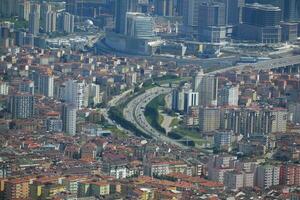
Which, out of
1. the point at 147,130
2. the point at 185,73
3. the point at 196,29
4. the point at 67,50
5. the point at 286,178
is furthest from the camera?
the point at 196,29

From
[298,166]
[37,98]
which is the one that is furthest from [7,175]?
[37,98]

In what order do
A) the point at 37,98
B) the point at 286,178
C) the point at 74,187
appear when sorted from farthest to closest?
1. the point at 37,98
2. the point at 286,178
3. the point at 74,187

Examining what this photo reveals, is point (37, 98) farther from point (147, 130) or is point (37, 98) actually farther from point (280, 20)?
point (280, 20)

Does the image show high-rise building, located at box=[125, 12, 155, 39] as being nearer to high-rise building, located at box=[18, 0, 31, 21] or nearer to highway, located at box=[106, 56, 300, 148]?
high-rise building, located at box=[18, 0, 31, 21]

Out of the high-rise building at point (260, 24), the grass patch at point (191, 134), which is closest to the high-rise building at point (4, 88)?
the grass patch at point (191, 134)

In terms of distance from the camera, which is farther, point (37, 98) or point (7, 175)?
point (37, 98)
